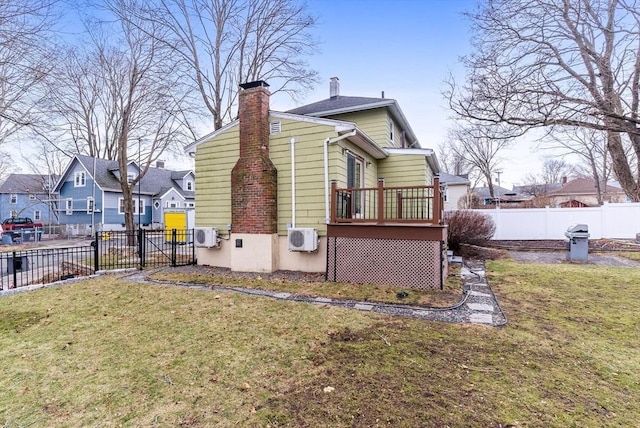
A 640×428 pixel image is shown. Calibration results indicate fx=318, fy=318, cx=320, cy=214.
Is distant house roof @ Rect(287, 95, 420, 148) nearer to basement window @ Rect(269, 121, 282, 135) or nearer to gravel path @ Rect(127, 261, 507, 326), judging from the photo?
basement window @ Rect(269, 121, 282, 135)

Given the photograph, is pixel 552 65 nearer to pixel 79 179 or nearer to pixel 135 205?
pixel 135 205

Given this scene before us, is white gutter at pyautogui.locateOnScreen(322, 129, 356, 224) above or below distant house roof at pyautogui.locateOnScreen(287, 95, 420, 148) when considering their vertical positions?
below

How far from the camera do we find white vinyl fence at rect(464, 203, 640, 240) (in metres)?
13.7

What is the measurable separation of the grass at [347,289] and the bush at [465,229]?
12.4ft

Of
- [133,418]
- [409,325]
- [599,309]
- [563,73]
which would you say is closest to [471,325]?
[409,325]

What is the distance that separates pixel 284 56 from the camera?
54.2 feet

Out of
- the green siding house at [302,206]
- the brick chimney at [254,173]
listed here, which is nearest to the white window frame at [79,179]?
the green siding house at [302,206]

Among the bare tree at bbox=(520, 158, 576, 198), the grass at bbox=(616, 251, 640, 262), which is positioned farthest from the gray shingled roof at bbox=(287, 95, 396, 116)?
the bare tree at bbox=(520, 158, 576, 198)

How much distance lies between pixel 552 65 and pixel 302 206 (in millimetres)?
7049

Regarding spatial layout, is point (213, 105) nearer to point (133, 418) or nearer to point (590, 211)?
point (133, 418)

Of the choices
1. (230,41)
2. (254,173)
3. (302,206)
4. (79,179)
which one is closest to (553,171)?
(230,41)

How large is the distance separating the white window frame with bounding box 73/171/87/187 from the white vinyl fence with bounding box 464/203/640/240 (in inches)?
1175

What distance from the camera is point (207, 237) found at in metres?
8.94

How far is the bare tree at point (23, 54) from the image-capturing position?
5.44 metres
